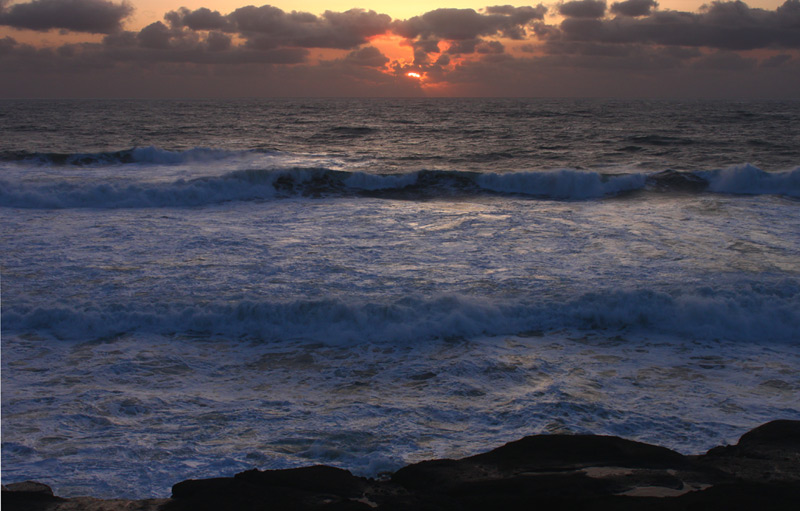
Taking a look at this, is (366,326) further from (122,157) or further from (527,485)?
(122,157)

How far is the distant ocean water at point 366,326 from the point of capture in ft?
15.8

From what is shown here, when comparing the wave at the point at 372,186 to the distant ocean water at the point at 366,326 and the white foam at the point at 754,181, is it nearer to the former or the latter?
the white foam at the point at 754,181

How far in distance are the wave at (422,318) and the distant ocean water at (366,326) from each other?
0.03 metres

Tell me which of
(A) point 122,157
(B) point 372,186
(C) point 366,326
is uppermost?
(A) point 122,157

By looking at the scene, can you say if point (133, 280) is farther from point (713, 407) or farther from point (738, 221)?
point (738, 221)

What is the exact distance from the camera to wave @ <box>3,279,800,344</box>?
7.21 m

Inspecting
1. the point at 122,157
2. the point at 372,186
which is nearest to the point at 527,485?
the point at 372,186

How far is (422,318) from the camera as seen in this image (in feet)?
24.3

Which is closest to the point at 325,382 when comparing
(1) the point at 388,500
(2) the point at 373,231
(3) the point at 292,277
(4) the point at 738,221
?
(1) the point at 388,500

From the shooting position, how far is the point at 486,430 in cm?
486

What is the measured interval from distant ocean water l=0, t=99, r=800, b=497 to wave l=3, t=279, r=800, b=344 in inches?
1.3

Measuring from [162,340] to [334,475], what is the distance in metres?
3.86

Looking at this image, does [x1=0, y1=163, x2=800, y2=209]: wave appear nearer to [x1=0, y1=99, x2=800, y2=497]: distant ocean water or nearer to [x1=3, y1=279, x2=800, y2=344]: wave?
[x1=0, y1=99, x2=800, y2=497]: distant ocean water

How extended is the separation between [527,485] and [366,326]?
12.5 ft
